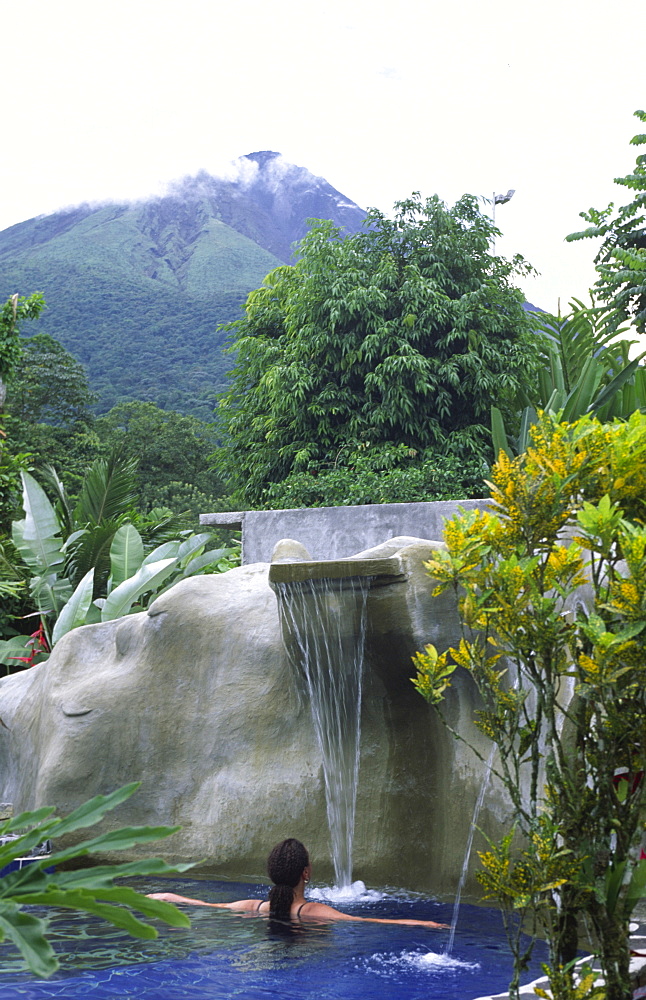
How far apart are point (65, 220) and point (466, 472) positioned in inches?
3723

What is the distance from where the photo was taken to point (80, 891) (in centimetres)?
154

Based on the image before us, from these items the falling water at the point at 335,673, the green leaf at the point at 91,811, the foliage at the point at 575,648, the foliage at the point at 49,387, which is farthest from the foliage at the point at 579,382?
the foliage at the point at 49,387

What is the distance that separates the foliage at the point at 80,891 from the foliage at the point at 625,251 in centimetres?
2057

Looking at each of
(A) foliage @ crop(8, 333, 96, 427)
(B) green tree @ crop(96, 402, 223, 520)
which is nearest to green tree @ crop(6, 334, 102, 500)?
(A) foliage @ crop(8, 333, 96, 427)

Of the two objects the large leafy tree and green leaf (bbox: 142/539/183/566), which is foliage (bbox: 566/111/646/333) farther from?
green leaf (bbox: 142/539/183/566)

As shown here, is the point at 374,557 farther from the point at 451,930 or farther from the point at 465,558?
the point at 465,558

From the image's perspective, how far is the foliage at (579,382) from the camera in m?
9.63

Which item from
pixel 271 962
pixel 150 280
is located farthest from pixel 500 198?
pixel 150 280

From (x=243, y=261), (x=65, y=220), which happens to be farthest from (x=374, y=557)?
(x=65, y=220)

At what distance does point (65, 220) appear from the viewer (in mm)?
99375

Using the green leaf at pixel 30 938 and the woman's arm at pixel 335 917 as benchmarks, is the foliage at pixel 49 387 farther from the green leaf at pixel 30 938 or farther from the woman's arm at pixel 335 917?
the green leaf at pixel 30 938

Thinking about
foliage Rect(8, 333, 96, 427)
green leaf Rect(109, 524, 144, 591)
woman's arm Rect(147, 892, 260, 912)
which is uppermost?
foliage Rect(8, 333, 96, 427)

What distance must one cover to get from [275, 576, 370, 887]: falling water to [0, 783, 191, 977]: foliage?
480 cm

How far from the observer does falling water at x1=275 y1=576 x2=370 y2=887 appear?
6.58 metres
